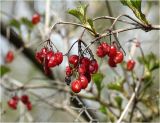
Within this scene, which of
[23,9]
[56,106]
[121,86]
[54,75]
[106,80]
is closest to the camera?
[121,86]

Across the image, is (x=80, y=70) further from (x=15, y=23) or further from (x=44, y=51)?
(x=15, y=23)

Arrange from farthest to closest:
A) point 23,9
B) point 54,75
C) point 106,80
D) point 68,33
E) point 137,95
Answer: point 23,9 < point 106,80 < point 54,75 < point 68,33 < point 137,95

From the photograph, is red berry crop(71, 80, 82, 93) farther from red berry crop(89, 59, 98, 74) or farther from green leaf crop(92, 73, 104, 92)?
green leaf crop(92, 73, 104, 92)

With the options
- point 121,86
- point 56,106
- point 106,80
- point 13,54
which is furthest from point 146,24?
point 106,80

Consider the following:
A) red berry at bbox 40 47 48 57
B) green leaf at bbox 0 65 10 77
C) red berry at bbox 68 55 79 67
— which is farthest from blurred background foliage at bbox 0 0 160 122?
red berry at bbox 68 55 79 67

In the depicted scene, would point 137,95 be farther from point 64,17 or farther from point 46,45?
point 64,17

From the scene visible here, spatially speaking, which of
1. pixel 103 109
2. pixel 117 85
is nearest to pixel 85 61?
pixel 103 109

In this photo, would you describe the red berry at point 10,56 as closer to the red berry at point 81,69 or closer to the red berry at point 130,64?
the red berry at point 130,64

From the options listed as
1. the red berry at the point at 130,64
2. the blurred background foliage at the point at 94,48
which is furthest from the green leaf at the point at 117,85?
the red berry at the point at 130,64
